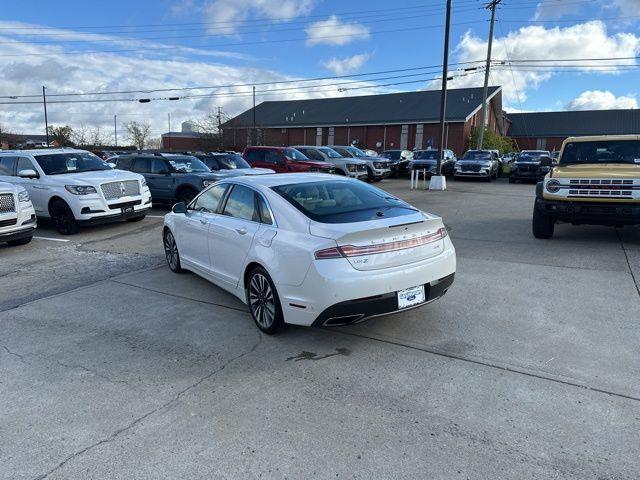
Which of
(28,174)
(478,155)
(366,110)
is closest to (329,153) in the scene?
(478,155)

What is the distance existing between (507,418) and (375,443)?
95cm

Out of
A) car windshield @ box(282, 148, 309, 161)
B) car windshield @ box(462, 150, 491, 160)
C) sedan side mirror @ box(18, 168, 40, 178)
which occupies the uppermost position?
car windshield @ box(462, 150, 491, 160)

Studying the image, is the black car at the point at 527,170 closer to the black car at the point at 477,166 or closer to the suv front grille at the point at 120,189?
the black car at the point at 477,166

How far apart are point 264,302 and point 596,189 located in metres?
6.30

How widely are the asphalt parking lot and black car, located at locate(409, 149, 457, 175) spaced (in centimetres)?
1955

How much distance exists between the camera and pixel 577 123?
6588 cm

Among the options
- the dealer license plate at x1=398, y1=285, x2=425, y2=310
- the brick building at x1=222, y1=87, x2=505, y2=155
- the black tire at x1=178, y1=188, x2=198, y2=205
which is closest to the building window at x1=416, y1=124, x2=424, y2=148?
the brick building at x1=222, y1=87, x2=505, y2=155

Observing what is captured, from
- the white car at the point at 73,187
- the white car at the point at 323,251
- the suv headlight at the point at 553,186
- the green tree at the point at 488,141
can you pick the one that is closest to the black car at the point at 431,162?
the green tree at the point at 488,141

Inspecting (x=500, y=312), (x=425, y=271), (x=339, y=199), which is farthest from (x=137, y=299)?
(x=500, y=312)

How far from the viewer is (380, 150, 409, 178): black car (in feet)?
93.9

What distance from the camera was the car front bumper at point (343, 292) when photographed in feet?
12.8

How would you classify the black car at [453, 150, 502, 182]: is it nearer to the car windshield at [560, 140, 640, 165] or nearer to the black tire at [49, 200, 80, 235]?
the car windshield at [560, 140, 640, 165]

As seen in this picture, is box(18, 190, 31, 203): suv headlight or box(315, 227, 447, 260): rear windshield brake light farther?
box(18, 190, 31, 203): suv headlight

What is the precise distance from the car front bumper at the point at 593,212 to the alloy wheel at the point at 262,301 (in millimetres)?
5988
